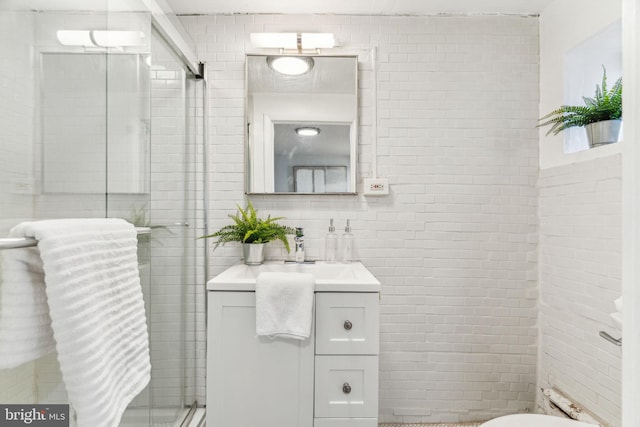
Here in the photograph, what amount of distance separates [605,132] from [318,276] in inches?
57.9

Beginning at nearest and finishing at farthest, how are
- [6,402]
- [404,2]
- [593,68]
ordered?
[6,402] < [593,68] < [404,2]

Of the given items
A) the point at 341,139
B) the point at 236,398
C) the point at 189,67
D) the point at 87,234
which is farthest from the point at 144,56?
the point at 236,398

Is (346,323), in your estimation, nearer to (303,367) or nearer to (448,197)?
(303,367)

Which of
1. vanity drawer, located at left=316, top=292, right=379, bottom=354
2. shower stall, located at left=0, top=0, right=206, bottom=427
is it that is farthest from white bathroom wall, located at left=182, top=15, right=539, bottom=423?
vanity drawer, located at left=316, top=292, right=379, bottom=354

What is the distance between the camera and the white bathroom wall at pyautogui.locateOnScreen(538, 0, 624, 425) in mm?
1615

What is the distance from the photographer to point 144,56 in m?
1.43

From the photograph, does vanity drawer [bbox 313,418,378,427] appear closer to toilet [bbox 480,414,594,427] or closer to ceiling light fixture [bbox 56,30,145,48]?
toilet [bbox 480,414,594,427]

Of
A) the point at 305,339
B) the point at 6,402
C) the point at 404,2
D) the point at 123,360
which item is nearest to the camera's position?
the point at 6,402

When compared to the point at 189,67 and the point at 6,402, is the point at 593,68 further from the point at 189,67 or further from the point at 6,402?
the point at 6,402

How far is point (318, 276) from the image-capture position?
6.48ft

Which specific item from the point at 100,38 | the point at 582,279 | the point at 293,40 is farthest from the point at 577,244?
the point at 100,38

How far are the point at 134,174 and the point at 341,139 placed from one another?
112 centimetres

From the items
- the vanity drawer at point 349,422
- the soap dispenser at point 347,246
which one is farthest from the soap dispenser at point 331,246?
the vanity drawer at point 349,422

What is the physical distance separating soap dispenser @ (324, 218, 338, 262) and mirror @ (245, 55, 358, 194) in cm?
24
